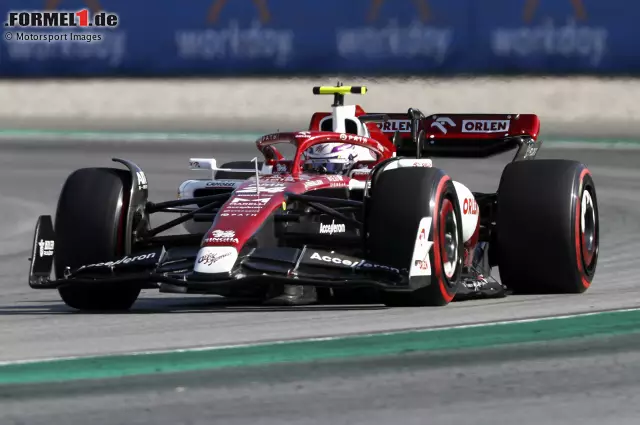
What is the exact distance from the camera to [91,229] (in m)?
9.32

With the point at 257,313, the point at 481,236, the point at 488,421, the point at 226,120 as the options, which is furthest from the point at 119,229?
the point at 226,120

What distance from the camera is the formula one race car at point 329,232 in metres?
8.65

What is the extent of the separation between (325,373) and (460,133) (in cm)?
588

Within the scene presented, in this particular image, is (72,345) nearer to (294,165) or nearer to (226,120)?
(294,165)

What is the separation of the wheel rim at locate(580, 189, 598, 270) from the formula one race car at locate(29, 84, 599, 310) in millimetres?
14

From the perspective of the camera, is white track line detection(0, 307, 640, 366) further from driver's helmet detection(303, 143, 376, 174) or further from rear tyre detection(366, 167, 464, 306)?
driver's helmet detection(303, 143, 376, 174)

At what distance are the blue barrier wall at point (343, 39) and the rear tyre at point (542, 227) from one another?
15.6 metres

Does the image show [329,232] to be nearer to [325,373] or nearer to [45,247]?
[45,247]

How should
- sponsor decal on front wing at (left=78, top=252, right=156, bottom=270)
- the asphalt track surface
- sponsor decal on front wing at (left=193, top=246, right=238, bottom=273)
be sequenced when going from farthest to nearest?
sponsor decal on front wing at (left=78, top=252, right=156, bottom=270)
sponsor decal on front wing at (left=193, top=246, right=238, bottom=273)
the asphalt track surface

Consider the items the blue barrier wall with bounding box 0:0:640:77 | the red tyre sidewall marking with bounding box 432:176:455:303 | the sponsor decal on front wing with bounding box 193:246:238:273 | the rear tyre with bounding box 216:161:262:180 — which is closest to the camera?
the sponsor decal on front wing with bounding box 193:246:238:273

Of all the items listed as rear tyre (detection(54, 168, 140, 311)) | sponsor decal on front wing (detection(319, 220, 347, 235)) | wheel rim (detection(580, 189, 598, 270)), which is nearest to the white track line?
sponsor decal on front wing (detection(319, 220, 347, 235))

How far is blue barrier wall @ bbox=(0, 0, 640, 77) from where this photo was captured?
25.6 metres

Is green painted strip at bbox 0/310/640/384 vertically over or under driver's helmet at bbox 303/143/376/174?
under

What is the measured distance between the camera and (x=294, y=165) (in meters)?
10.1
